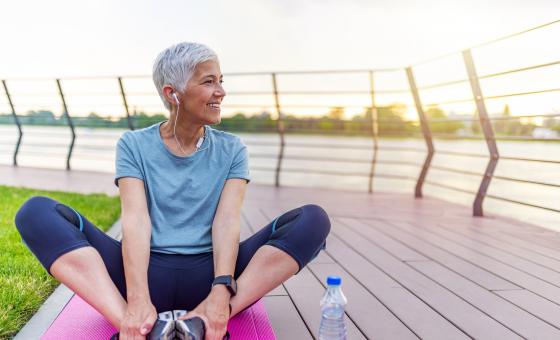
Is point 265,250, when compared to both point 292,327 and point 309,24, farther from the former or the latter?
point 309,24

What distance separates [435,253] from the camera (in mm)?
2754

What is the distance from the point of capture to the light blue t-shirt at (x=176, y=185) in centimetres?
171

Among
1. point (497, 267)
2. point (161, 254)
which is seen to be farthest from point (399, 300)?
point (161, 254)

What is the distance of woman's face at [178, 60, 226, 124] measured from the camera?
1657 mm

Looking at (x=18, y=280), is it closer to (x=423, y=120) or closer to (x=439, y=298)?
(x=439, y=298)

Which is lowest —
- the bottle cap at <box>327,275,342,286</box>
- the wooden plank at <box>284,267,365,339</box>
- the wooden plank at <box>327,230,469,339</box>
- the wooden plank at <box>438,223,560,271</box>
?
the wooden plank at <box>438,223,560,271</box>

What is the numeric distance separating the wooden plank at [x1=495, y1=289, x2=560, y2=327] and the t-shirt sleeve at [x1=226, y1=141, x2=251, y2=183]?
1.14 meters

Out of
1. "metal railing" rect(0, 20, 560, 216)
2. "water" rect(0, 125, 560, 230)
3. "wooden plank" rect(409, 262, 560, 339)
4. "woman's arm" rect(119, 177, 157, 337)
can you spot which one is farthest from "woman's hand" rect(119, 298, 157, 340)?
"water" rect(0, 125, 560, 230)

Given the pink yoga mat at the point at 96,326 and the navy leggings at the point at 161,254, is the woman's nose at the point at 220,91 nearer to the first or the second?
the navy leggings at the point at 161,254

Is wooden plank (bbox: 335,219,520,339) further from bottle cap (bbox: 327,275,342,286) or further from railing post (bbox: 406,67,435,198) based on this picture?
railing post (bbox: 406,67,435,198)

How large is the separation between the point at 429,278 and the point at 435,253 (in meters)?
0.49

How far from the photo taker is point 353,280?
2.24 metres

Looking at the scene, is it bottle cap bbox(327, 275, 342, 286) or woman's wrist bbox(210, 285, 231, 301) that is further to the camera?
woman's wrist bbox(210, 285, 231, 301)

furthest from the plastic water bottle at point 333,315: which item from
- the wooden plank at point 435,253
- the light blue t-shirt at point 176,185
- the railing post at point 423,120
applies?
the railing post at point 423,120
